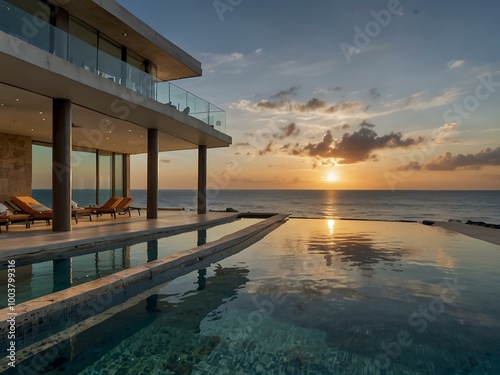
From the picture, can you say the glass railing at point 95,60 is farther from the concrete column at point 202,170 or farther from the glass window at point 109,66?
the concrete column at point 202,170

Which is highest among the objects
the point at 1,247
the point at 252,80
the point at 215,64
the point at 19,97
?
the point at 215,64

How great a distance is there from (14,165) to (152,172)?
686cm

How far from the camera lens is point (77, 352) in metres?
4.08

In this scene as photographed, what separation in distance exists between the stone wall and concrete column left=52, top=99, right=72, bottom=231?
7292 mm

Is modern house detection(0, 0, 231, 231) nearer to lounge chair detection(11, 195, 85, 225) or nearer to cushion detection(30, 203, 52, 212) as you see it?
lounge chair detection(11, 195, 85, 225)

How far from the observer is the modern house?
9.23m

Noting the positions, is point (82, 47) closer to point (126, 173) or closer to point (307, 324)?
point (307, 324)

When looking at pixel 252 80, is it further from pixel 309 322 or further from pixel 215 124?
pixel 309 322

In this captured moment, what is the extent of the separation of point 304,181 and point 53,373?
43.2 meters

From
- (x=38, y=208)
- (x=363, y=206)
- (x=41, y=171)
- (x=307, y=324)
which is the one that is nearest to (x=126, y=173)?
(x=41, y=171)

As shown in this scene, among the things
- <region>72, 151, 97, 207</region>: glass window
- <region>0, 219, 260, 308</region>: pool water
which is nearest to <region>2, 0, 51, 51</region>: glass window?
<region>0, 219, 260, 308</region>: pool water

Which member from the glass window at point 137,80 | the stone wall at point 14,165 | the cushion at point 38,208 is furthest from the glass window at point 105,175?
the glass window at point 137,80

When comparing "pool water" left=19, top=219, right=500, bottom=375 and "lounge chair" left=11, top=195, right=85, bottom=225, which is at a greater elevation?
"lounge chair" left=11, top=195, right=85, bottom=225

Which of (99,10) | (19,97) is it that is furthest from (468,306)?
(99,10)
